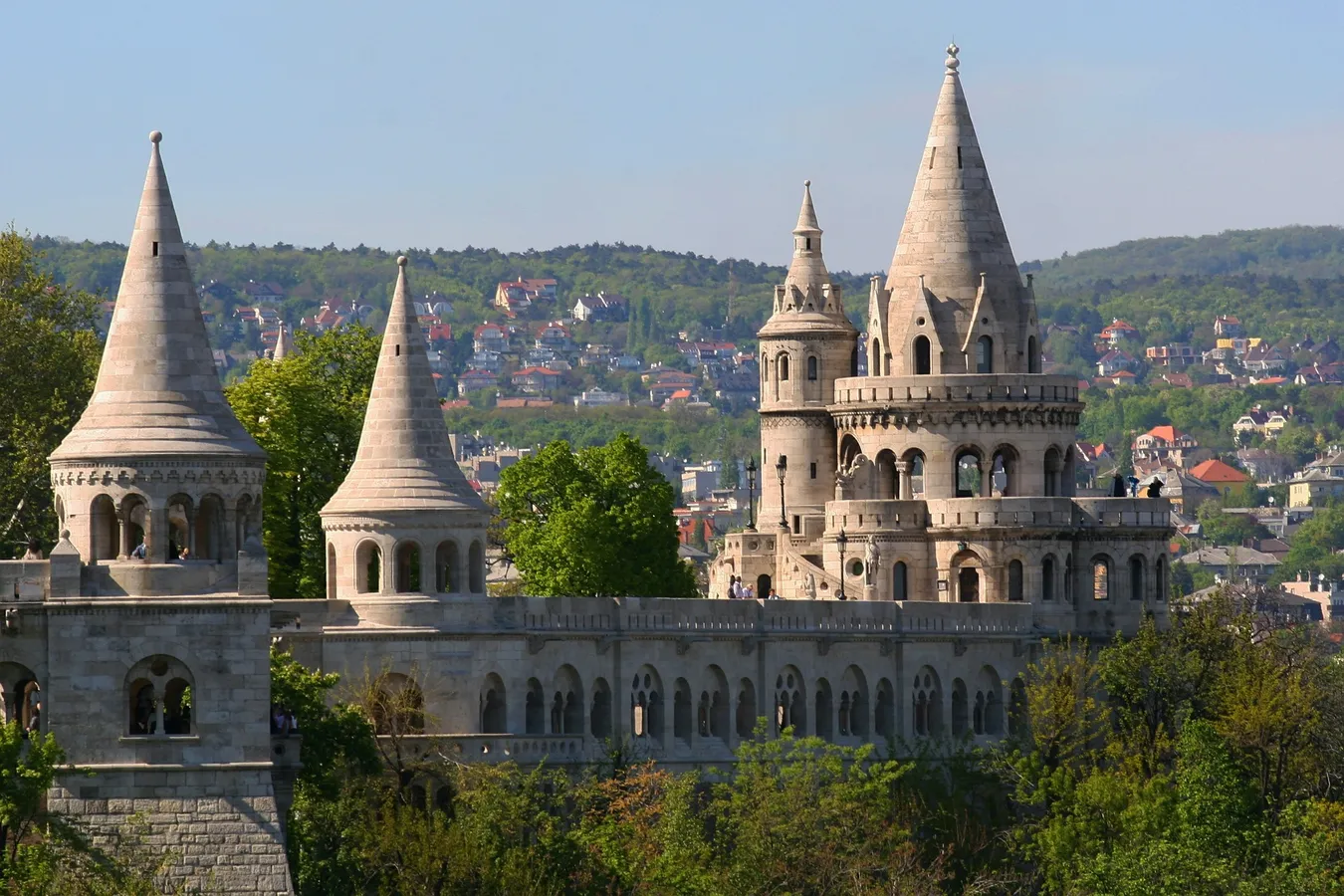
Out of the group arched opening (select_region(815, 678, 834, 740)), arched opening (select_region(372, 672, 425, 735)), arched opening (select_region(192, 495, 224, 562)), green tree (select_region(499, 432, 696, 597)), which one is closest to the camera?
arched opening (select_region(192, 495, 224, 562))

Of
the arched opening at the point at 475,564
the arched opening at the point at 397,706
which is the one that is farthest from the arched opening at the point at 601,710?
→ the arched opening at the point at 397,706

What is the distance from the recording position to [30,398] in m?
119

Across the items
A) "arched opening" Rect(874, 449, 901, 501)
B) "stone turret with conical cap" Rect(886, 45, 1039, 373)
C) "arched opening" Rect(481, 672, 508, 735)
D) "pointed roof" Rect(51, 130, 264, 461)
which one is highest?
"stone turret with conical cap" Rect(886, 45, 1039, 373)

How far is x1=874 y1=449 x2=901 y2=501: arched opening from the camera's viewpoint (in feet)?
419

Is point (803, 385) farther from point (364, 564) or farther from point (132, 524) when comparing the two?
point (132, 524)

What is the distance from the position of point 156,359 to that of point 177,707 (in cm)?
724

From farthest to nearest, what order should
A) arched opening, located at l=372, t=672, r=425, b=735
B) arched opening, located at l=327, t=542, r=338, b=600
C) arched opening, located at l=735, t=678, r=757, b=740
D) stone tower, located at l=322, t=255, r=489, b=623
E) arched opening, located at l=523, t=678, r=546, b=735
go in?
arched opening, located at l=735, t=678, r=757, b=740 → arched opening, located at l=523, t=678, r=546, b=735 → arched opening, located at l=327, t=542, r=338, b=600 → stone tower, located at l=322, t=255, r=489, b=623 → arched opening, located at l=372, t=672, r=425, b=735

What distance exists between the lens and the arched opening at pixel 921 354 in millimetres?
127125

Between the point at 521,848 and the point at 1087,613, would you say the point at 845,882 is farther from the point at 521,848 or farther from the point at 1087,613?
the point at 1087,613

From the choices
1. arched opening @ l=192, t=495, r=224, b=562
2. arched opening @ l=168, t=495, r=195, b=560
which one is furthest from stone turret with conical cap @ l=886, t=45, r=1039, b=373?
arched opening @ l=192, t=495, r=224, b=562

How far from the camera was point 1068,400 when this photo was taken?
128 meters

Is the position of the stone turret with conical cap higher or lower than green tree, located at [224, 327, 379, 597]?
higher

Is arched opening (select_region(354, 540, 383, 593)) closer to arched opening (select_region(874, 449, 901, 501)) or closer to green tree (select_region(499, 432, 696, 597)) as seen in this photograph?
green tree (select_region(499, 432, 696, 597))

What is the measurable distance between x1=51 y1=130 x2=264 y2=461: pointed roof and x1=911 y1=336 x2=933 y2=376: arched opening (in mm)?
40707
